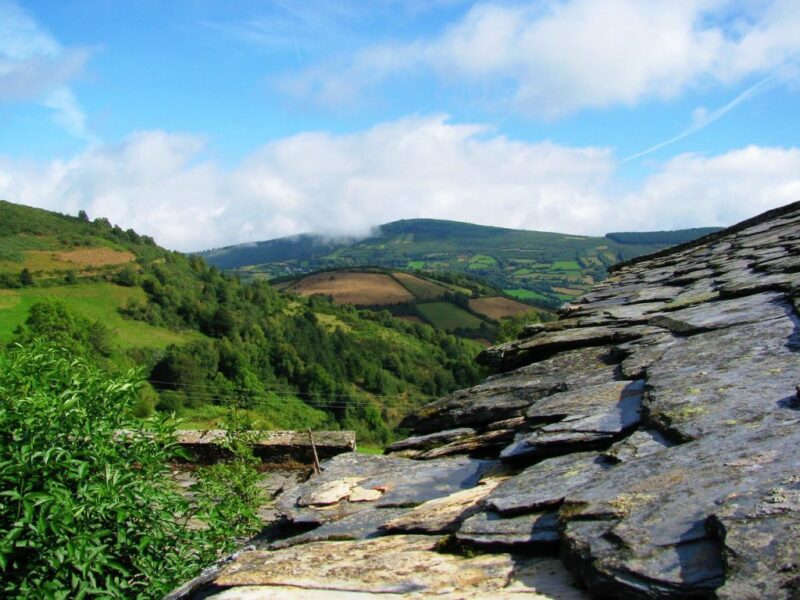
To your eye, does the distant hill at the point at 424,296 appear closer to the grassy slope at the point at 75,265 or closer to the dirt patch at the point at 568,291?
the dirt patch at the point at 568,291

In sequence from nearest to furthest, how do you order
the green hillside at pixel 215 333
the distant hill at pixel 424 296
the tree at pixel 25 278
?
the green hillside at pixel 215 333 → the tree at pixel 25 278 → the distant hill at pixel 424 296

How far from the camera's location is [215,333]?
9925 centimetres

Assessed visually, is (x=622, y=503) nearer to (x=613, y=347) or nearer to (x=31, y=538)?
(x=613, y=347)

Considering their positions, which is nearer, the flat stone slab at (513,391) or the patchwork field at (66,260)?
the flat stone slab at (513,391)

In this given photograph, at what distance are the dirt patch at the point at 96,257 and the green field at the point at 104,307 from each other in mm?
8099

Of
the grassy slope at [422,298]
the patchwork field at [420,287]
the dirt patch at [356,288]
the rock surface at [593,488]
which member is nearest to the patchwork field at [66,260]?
the dirt patch at [356,288]

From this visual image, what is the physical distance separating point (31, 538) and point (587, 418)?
10.9 feet

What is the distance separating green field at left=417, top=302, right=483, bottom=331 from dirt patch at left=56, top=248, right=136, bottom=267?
51.1m

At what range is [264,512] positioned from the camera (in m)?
8.24

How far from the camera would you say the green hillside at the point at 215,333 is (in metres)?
75.7

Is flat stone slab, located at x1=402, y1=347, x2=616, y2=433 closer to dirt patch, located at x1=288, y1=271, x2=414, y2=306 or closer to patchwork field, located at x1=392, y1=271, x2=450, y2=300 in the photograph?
dirt patch, located at x1=288, y1=271, x2=414, y2=306

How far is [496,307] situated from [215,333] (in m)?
50.0

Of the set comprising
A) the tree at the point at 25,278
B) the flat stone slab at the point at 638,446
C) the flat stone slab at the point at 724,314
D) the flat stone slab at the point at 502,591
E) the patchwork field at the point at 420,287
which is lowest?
the flat stone slab at the point at 502,591

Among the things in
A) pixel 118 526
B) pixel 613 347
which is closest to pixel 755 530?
pixel 613 347
